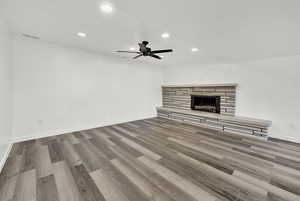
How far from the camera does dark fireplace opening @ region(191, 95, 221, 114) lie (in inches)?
193

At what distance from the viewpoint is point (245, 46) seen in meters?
3.10

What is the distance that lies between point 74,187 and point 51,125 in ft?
8.46

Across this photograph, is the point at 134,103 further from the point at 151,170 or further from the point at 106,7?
the point at 106,7

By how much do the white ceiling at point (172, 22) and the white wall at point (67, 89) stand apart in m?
0.58

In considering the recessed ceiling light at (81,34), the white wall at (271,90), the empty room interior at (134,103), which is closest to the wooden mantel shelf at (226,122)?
the empty room interior at (134,103)

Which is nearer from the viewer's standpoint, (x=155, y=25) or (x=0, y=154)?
(x=0, y=154)

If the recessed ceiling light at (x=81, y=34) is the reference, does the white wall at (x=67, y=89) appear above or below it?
below

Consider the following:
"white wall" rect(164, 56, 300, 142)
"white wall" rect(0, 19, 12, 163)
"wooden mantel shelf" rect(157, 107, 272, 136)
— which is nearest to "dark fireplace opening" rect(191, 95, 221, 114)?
"wooden mantel shelf" rect(157, 107, 272, 136)

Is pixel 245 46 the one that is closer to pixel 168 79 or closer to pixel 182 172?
pixel 182 172

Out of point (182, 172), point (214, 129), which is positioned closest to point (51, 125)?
point (182, 172)

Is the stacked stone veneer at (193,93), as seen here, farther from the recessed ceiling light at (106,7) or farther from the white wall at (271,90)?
the recessed ceiling light at (106,7)

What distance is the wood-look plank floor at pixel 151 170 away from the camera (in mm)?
1600

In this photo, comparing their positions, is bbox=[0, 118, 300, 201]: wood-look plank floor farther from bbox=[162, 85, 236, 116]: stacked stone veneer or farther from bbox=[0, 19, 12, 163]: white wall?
bbox=[162, 85, 236, 116]: stacked stone veneer

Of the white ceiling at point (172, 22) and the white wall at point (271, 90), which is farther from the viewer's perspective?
the white wall at point (271, 90)
